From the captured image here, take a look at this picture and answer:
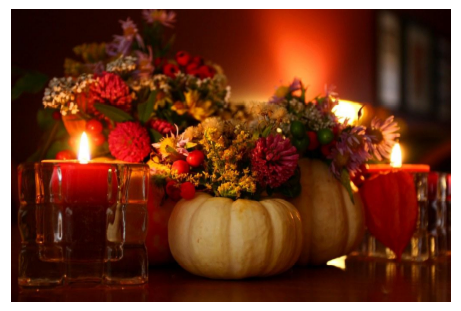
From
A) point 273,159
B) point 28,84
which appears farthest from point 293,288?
point 28,84

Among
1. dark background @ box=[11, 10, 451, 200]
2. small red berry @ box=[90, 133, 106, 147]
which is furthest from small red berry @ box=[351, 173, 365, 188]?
dark background @ box=[11, 10, 451, 200]

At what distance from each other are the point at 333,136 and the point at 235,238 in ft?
1.00

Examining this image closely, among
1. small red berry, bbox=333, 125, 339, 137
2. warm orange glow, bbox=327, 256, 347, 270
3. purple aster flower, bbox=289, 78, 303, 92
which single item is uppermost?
purple aster flower, bbox=289, 78, 303, 92

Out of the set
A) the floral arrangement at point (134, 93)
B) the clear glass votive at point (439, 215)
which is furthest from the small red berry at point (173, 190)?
the clear glass votive at point (439, 215)

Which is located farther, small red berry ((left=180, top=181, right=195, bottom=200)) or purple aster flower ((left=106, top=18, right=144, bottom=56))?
purple aster flower ((left=106, top=18, right=144, bottom=56))

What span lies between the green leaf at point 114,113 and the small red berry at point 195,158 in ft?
0.70

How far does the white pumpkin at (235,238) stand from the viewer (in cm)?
96

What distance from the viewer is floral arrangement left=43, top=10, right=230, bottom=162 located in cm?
118

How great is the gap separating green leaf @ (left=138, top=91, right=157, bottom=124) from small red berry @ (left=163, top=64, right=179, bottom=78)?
0.49 feet

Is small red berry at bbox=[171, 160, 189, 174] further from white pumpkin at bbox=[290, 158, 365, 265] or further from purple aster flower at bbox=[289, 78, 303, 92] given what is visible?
purple aster flower at bbox=[289, 78, 303, 92]

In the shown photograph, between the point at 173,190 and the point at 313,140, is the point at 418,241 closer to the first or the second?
the point at 313,140

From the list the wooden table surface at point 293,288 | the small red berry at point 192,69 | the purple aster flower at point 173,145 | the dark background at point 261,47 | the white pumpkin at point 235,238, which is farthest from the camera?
the dark background at point 261,47

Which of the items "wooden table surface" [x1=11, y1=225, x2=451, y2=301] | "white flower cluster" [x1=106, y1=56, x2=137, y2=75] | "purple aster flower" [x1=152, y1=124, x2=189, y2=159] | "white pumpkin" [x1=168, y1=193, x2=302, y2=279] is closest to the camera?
"wooden table surface" [x1=11, y1=225, x2=451, y2=301]

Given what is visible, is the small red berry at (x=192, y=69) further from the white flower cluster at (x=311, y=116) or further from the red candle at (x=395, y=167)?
the red candle at (x=395, y=167)
